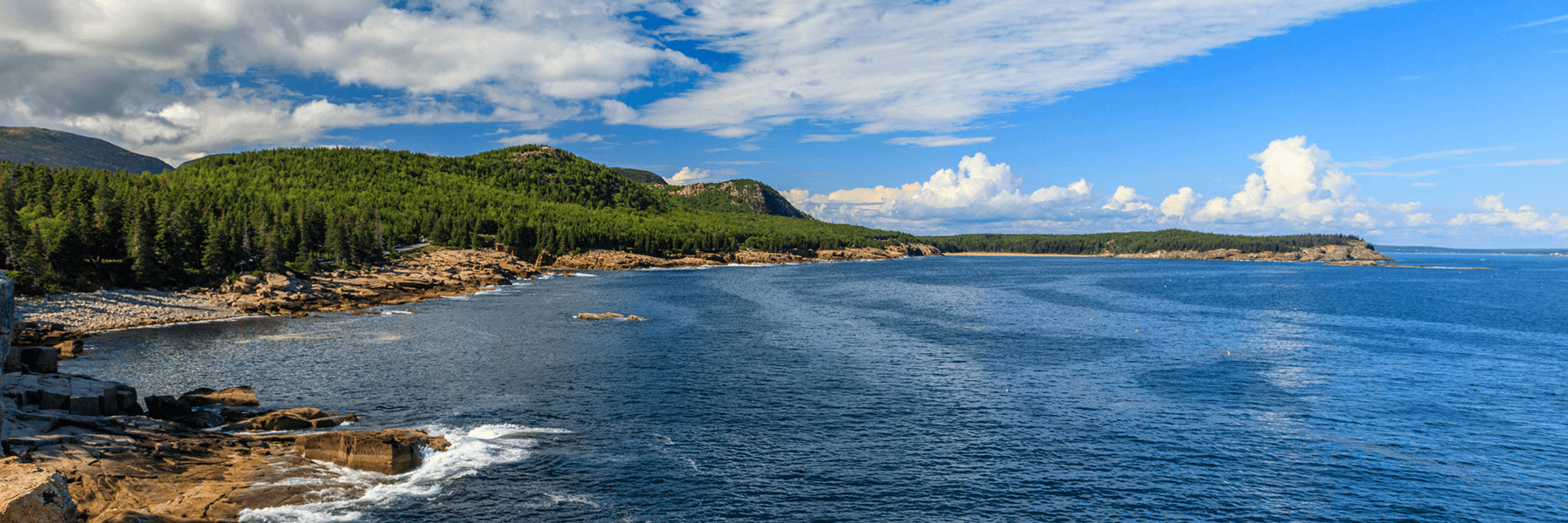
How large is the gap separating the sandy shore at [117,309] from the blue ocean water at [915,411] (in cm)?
654

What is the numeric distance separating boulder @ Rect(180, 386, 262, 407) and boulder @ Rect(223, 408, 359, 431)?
18.0 ft

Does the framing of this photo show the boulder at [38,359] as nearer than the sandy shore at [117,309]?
Yes

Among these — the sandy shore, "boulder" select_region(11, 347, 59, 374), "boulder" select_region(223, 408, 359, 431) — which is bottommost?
"boulder" select_region(223, 408, 359, 431)

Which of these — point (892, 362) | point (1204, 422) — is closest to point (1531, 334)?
point (1204, 422)

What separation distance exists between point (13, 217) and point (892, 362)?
120 metres

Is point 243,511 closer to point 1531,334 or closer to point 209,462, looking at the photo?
point 209,462

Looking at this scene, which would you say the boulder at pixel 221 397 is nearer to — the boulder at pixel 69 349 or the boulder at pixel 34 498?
the boulder at pixel 69 349

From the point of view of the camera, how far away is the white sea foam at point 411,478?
104 ft

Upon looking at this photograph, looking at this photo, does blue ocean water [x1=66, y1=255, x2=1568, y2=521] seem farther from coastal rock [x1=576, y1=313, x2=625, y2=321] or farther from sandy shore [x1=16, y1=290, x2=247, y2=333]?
sandy shore [x1=16, y1=290, x2=247, y2=333]

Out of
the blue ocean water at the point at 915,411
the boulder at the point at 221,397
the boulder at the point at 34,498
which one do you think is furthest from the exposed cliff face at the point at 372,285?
the boulder at the point at 34,498

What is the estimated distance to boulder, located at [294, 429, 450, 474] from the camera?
37375mm

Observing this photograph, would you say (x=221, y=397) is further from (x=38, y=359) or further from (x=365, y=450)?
(x=365, y=450)

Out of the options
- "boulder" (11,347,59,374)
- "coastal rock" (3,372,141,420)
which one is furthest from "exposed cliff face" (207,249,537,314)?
"coastal rock" (3,372,141,420)

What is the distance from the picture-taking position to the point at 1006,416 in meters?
50.0
